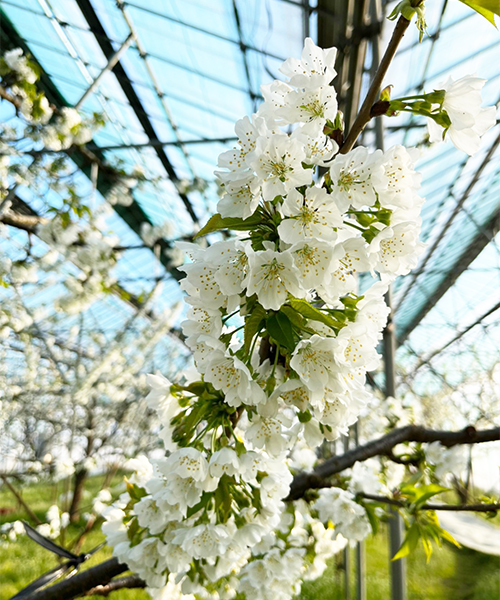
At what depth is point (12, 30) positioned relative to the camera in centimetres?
570

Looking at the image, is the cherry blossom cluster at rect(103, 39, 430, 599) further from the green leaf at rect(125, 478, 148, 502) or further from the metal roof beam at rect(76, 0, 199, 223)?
the metal roof beam at rect(76, 0, 199, 223)

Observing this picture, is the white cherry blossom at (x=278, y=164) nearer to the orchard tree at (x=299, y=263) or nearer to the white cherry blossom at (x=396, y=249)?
the orchard tree at (x=299, y=263)

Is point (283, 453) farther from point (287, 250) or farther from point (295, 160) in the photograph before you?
point (295, 160)

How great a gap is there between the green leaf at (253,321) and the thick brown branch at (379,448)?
951 millimetres

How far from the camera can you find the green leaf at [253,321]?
759 mm

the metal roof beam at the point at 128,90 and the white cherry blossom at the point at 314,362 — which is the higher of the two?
the metal roof beam at the point at 128,90

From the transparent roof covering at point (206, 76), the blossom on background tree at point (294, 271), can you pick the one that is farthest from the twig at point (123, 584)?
the transparent roof covering at point (206, 76)

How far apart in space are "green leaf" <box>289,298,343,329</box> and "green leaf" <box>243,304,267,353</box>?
0.05 metres

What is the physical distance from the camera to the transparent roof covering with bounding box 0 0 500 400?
4.04m

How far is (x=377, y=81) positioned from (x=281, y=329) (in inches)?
17.1

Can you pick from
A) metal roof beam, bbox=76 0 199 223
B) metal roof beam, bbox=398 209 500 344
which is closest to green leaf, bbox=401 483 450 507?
metal roof beam, bbox=76 0 199 223

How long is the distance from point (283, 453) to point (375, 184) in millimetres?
570

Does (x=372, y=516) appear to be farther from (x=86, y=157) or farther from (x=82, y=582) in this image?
(x=86, y=157)

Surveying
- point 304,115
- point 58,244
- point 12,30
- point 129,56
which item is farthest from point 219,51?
point 304,115
